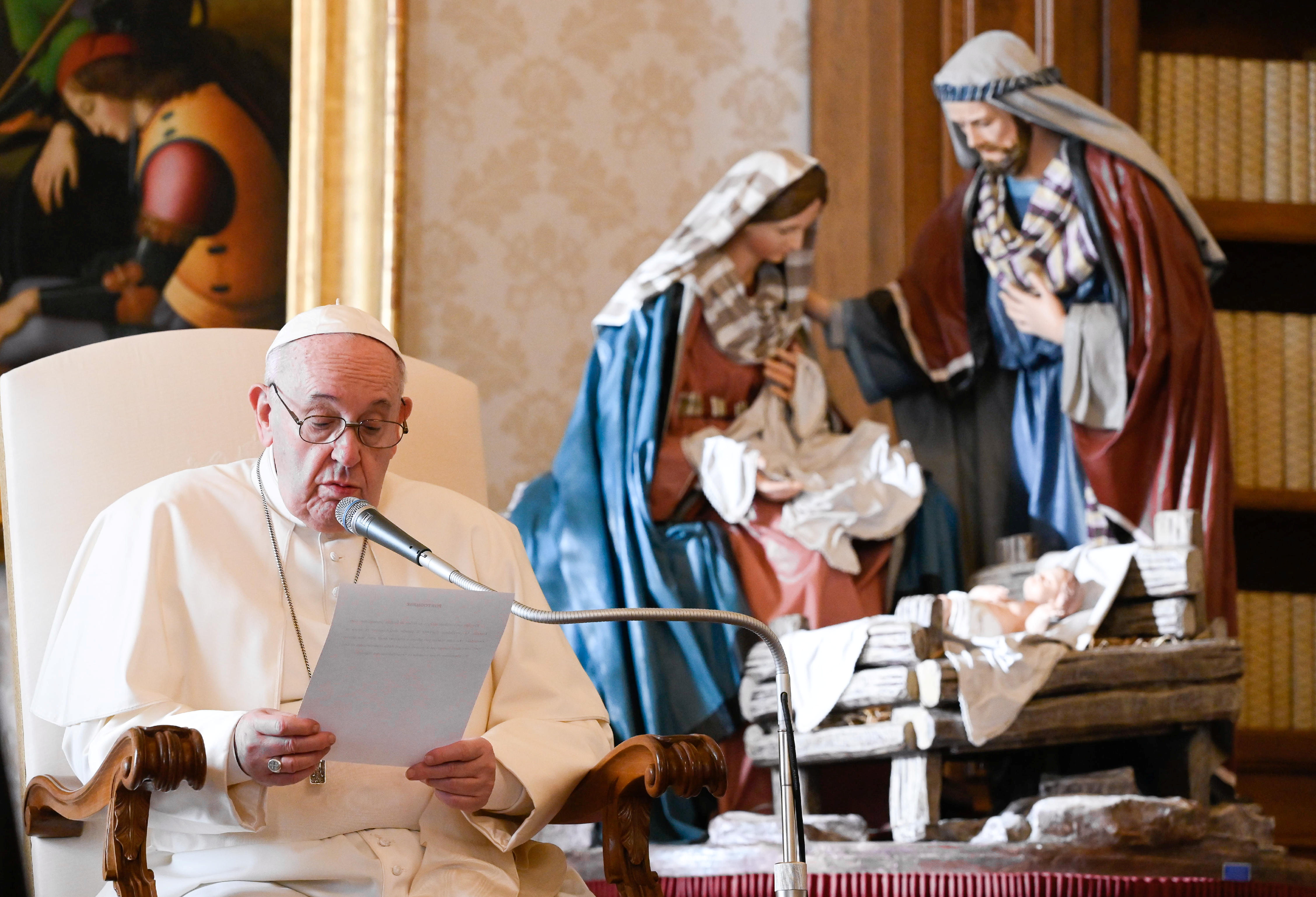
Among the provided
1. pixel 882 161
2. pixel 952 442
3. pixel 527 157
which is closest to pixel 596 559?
pixel 952 442

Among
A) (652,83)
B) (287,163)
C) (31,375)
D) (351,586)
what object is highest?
(652,83)

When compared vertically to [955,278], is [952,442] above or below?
below

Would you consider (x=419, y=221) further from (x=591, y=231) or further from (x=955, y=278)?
(x=955, y=278)

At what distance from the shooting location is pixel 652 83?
4918 mm

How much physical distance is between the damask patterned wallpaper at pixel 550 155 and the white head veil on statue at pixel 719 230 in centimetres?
64

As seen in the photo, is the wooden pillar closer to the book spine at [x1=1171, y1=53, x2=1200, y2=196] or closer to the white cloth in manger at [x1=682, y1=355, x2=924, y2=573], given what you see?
the white cloth in manger at [x1=682, y1=355, x2=924, y2=573]

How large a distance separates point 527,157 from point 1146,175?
190cm

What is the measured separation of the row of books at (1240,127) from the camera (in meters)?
Result: 4.78

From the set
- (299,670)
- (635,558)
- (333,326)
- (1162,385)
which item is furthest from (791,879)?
(1162,385)

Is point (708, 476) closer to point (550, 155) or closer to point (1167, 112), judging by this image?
point (550, 155)

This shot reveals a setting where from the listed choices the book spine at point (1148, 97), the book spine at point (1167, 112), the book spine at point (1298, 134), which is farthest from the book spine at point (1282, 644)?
the book spine at point (1148, 97)

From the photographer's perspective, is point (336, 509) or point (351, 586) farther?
point (336, 509)

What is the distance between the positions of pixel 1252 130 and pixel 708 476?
90.9 inches

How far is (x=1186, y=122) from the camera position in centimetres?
483
